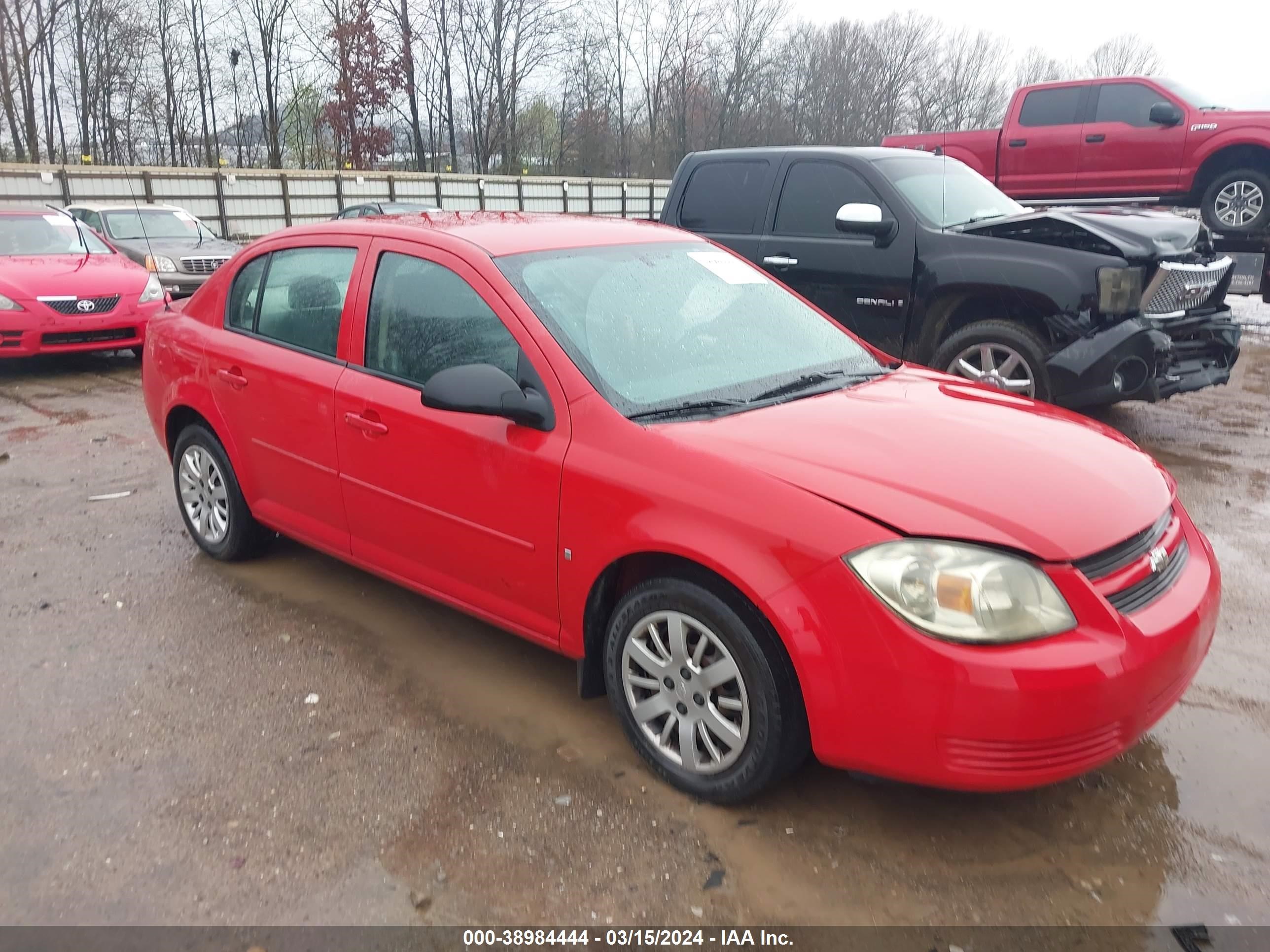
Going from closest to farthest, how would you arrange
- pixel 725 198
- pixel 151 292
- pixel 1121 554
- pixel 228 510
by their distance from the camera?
pixel 1121 554 < pixel 228 510 < pixel 725 198 < pixel 151 292

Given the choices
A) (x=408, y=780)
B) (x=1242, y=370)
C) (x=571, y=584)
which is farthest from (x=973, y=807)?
(x=1242, y=370)

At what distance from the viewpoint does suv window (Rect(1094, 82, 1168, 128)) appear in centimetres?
1190

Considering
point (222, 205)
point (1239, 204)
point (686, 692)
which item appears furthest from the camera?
point (222, 205)

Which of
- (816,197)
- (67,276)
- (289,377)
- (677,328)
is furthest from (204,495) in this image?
(67,276)

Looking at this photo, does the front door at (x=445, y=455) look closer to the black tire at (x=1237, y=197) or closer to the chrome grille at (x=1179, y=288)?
the chrome grille at (x=1179, y=288)

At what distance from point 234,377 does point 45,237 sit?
7.89 m

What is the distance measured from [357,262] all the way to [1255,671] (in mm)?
3707

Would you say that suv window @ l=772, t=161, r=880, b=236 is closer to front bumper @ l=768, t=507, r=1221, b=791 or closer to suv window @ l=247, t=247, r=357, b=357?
suv window @ l=247, t=247, r=357, b=357

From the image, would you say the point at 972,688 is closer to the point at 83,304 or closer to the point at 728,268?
the point at 728,268

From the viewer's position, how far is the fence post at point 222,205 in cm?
2347

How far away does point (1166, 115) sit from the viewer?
11.5 metres

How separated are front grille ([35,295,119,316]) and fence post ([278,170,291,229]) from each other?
1650 cm

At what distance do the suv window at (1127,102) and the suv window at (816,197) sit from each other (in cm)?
695

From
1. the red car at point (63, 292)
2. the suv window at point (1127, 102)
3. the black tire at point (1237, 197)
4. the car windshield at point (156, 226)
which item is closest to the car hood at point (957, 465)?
the red car at point (63, 292)
